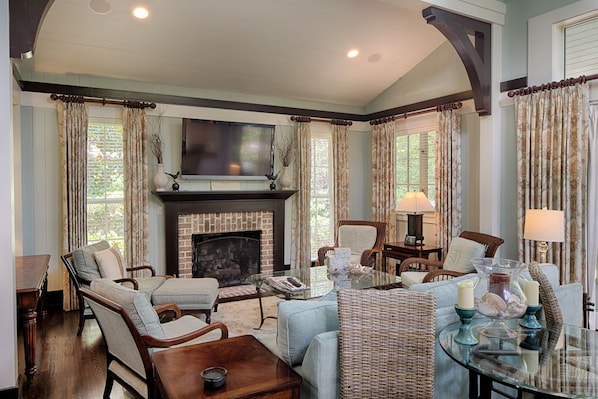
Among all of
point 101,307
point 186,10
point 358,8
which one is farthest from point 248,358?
point 358,8

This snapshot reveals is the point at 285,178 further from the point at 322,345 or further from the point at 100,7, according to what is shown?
the point at 322,345

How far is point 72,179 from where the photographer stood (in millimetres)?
4875

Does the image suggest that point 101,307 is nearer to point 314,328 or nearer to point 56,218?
point 314,328

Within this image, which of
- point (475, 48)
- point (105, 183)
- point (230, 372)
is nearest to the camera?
point (230, 372)

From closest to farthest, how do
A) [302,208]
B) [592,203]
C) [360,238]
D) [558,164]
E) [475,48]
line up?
[592,203] → [558,164] → [475,48] → [360,238] → [302,208]

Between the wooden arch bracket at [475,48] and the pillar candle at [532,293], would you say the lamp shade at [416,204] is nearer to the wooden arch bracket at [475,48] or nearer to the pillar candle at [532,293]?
the wooden arch bracket at [475,48]

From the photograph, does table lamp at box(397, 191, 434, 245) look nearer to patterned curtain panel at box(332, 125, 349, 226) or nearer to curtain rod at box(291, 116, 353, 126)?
patterned curtain panel at box(332, 125, 349, 226)

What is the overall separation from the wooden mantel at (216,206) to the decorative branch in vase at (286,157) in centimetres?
16

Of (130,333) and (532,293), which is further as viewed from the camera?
(130,333)

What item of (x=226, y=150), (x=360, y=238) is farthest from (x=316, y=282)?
(x=226, y=150)

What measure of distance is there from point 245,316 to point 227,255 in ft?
5.07

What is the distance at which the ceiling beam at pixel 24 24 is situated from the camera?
271 cm

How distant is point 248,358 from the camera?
6.76 feet

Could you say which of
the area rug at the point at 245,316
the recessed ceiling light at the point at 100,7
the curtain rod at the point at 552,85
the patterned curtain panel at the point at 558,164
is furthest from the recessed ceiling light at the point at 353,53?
the area rug at the point at 245,316
